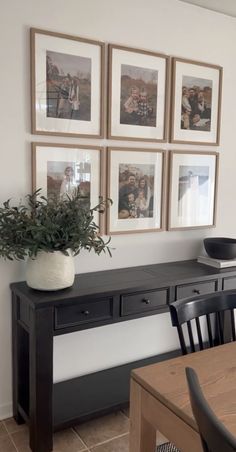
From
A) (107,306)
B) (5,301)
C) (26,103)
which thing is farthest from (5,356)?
(26,103)

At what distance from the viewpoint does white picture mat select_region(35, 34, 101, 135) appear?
88.8 inches

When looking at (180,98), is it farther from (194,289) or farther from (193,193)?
(194,289)

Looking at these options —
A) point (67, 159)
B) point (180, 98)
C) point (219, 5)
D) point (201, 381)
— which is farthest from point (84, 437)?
point (219, 5)

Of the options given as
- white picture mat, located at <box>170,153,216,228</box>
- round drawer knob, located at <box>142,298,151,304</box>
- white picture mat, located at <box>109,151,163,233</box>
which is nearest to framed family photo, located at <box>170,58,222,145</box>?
white picture mat, located at <box>170,153,216,228</box>

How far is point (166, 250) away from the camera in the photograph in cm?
288

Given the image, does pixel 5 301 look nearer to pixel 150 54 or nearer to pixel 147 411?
pixel 147 411

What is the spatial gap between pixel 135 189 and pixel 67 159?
52 centimetres

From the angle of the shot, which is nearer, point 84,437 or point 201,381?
point 201,381

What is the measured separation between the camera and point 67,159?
7.88 ft

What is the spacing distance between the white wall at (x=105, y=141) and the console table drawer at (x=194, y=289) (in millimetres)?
393

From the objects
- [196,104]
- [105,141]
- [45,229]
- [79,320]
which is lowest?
[79,320]

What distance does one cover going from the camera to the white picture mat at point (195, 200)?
283 centimetres

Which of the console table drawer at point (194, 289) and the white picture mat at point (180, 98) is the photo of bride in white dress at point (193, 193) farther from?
the console table drawer at point (194, 289)

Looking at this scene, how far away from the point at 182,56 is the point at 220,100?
0.44 meters
